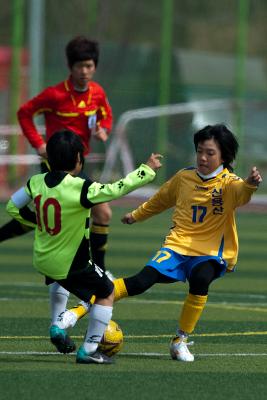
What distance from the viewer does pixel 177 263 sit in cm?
825

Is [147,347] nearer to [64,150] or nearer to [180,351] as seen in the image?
[180,351]

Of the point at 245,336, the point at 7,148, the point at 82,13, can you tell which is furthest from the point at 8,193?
the point at 245,336

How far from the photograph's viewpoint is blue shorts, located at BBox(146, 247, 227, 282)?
8.19m

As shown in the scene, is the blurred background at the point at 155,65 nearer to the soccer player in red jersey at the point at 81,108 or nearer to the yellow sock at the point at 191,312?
the soccer player in red jersey at the point at 81,108

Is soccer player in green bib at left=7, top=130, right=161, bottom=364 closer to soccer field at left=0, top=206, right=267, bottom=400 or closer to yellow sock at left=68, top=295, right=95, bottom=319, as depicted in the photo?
soccer field at left=0, top=206, right=267, bottom=400

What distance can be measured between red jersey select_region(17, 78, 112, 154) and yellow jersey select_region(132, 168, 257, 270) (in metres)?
3.19

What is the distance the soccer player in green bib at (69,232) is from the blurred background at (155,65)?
21.8m

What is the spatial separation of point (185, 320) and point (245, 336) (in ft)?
3.95

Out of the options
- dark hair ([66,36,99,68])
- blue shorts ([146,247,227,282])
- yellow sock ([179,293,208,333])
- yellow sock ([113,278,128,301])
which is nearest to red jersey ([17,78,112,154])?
dark hair ([66,36,99,68])

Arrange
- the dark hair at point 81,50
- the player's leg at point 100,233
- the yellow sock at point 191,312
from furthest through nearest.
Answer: the player's leg at point 100,233 < the dark hair at point 81,50 < the yellow sock at point 191,312

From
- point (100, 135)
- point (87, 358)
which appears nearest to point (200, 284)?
point (87, 358)

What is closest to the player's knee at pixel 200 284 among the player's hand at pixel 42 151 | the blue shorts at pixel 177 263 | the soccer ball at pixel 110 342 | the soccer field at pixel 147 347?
the blue shorts at pixel 177 263

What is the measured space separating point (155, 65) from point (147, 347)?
2361cm

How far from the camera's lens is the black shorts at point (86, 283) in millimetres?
7699
